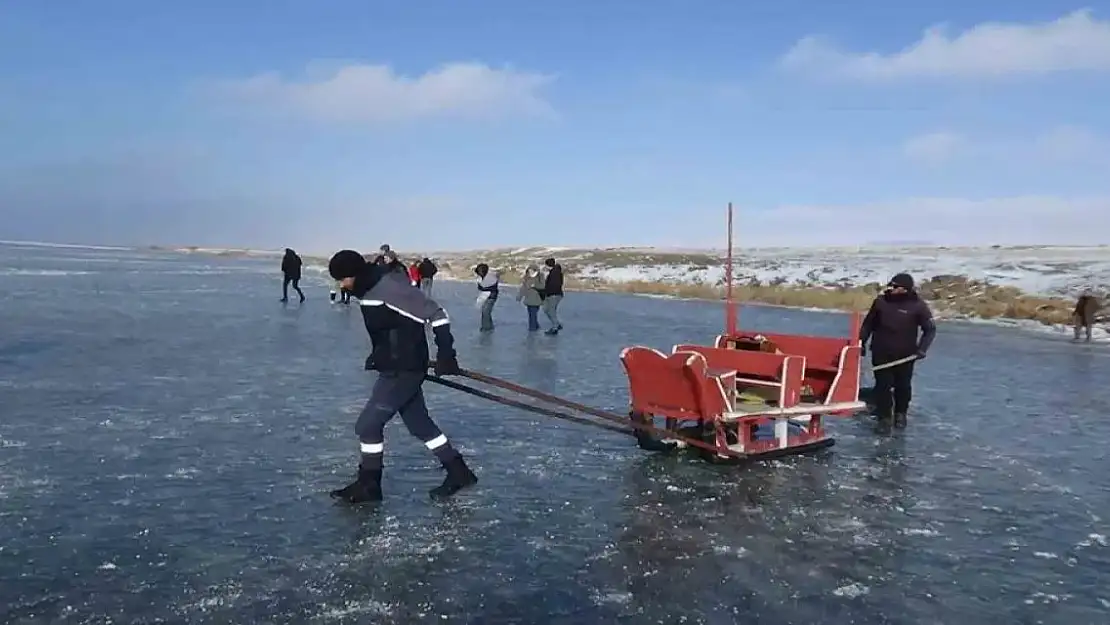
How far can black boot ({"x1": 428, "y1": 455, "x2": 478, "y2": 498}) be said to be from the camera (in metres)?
6.89

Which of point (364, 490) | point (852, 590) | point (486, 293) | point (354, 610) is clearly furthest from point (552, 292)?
point (354, 610)

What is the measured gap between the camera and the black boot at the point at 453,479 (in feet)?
22.6

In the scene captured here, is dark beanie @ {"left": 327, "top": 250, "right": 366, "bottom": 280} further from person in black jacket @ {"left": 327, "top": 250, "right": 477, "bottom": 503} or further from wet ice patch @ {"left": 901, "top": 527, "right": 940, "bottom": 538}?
wet ice patch @ {"left": 901, "top": 527, "right": 940, "bottom": 538}

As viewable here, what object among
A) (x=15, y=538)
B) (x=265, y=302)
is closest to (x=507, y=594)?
(x=15, y=538)

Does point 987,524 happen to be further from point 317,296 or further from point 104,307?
point 317,296

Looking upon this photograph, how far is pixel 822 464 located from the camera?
8.25 m

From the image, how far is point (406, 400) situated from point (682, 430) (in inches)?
117

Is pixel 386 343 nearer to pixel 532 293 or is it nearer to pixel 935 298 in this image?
pixel 532 293

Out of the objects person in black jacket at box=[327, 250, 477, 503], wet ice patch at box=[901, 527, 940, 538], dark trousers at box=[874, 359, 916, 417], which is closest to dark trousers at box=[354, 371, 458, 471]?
person in black jacket at box=[327, 250, 477, 503]

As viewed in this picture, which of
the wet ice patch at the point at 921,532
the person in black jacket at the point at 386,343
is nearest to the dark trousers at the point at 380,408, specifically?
the person in black jacket at the point at 386,343

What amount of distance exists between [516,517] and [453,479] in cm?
75

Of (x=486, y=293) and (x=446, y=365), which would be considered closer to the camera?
(x=446, y=365)

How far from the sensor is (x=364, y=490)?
6.62m

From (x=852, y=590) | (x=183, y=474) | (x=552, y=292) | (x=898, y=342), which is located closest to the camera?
(x=852, y=590)
